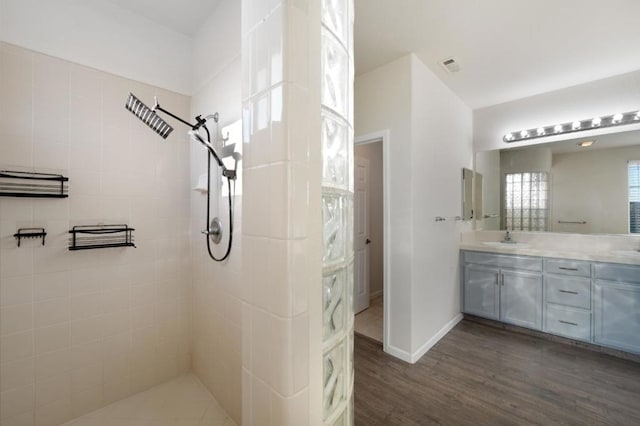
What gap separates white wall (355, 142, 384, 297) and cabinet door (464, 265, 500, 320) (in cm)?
125

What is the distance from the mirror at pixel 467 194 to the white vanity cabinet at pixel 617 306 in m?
1.21

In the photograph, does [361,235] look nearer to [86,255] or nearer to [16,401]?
[86,255]

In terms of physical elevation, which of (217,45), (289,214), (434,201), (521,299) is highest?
(217,45)

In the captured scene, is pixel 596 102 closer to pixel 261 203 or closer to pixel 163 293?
pixel 261 203

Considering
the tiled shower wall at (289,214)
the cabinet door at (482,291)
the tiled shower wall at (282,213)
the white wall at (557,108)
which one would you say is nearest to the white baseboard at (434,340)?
the cabinet door at (482,291)

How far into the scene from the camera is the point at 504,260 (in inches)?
114

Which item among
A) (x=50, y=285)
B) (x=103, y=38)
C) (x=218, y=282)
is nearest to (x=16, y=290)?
(x=50, y=285)

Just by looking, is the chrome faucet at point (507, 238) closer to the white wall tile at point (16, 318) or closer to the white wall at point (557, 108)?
the white wall at point (557, 108)

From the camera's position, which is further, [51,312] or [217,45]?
[217,45]

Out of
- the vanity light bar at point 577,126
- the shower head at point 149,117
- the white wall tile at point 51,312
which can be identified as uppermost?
the vanity light bar at point 577,126

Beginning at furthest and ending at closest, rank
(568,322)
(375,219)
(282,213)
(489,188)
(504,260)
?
(375,219) → (489,188) → (504,260) → (568,322) → (282,213)

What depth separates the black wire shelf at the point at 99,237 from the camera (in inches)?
63.4

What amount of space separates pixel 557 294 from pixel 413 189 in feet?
6.38

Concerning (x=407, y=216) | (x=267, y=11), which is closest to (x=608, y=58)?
(x=407, y=216)
